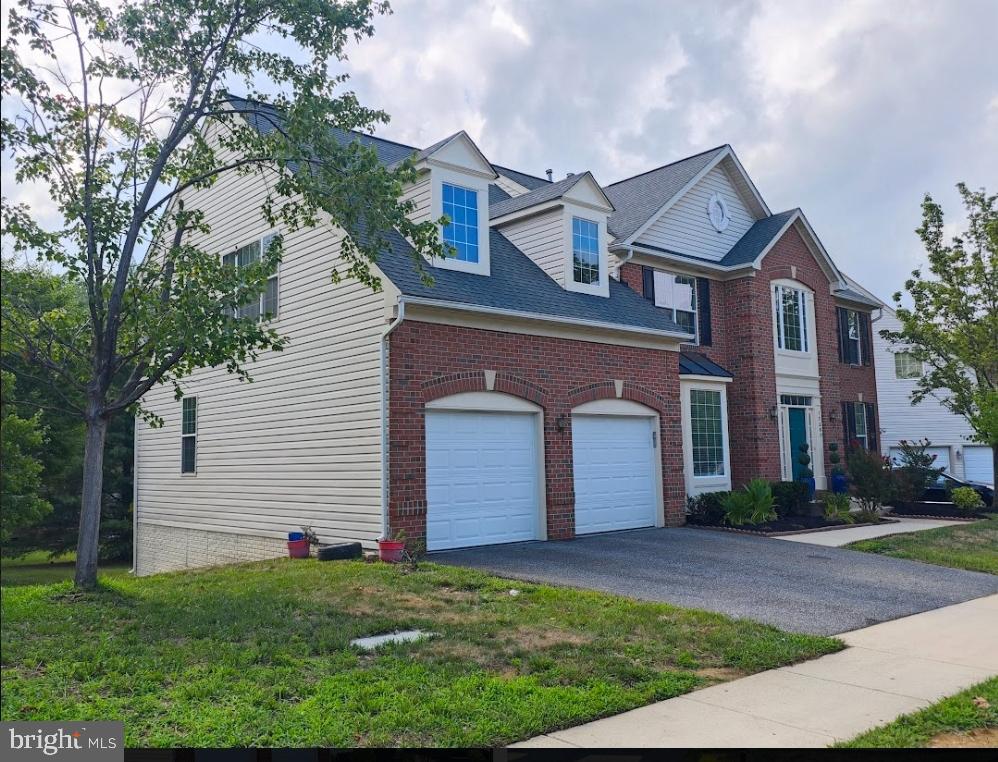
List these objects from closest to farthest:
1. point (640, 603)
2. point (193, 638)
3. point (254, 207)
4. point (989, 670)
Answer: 1. point (989, 670)
2. point (193, 638)
3. point (640, 603)
4. point (254, 207)

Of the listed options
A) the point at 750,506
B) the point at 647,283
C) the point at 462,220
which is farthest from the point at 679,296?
the point at 462,220

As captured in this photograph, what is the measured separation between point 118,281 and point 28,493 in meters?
5.30

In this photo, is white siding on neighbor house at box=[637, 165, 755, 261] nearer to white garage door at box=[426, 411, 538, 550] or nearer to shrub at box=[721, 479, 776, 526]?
shrub at box=[721, 479, 776, 526]

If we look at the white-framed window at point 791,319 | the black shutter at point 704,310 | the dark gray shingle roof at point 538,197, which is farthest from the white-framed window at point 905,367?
the dark gray shingle roof at point 538,197

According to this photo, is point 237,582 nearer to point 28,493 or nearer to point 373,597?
point 373,597

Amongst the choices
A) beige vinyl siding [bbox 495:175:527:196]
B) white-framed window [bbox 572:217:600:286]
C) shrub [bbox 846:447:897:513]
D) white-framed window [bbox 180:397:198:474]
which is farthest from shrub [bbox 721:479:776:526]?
white-framed window [bbox 180:397:198:474]

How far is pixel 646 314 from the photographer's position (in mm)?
16938

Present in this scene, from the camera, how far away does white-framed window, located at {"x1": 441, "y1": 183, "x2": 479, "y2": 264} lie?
14.2 metres

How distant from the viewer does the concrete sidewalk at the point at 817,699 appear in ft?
→ 16.3

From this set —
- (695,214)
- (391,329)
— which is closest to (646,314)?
(695,214)

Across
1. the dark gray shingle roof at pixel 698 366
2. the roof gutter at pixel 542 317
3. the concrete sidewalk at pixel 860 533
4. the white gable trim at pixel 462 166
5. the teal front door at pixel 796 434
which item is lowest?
the concrete sidewalk at pixel 860 533

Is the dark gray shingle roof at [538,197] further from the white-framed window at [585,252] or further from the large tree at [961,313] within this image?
the large tree at [961,313]

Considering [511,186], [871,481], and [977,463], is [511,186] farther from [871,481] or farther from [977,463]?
[977,463]

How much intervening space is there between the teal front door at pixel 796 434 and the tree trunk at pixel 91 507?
16.6 metres
